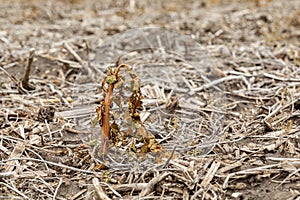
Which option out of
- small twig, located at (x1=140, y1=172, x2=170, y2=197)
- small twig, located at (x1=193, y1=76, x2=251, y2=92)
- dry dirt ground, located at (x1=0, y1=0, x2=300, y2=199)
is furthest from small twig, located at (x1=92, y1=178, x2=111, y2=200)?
small twig, located at (x1=193, y1=76, x2=251, y2=92)

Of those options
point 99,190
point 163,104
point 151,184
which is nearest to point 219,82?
point 163,104

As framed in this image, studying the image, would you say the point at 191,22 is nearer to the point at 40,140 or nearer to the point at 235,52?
the point at 235,52

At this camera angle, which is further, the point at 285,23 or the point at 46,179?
the point at 285,23

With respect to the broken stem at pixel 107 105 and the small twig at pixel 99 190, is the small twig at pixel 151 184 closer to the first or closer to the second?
the small twig at pixel 99 190

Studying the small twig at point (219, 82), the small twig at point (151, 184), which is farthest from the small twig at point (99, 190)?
the small twig at point (219, 82)

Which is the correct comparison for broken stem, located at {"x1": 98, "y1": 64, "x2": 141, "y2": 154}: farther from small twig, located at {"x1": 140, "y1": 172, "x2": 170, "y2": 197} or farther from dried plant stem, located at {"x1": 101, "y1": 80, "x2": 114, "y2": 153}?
small twig, located at {"x1": 140, "y1": 172, "x2": 170, "y2": 197}

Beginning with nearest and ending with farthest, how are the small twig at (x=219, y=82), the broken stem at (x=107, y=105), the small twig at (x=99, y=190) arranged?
the small twig at (x=99, y=190) → the broken stem at (x=107, y=105) → the small twig at (x=219, y=82)

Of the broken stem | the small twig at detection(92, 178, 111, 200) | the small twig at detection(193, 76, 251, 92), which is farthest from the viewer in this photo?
the small twig at detection(193, 76, 251, 92)

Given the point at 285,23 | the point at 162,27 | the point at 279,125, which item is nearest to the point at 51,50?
the point at 162,27
